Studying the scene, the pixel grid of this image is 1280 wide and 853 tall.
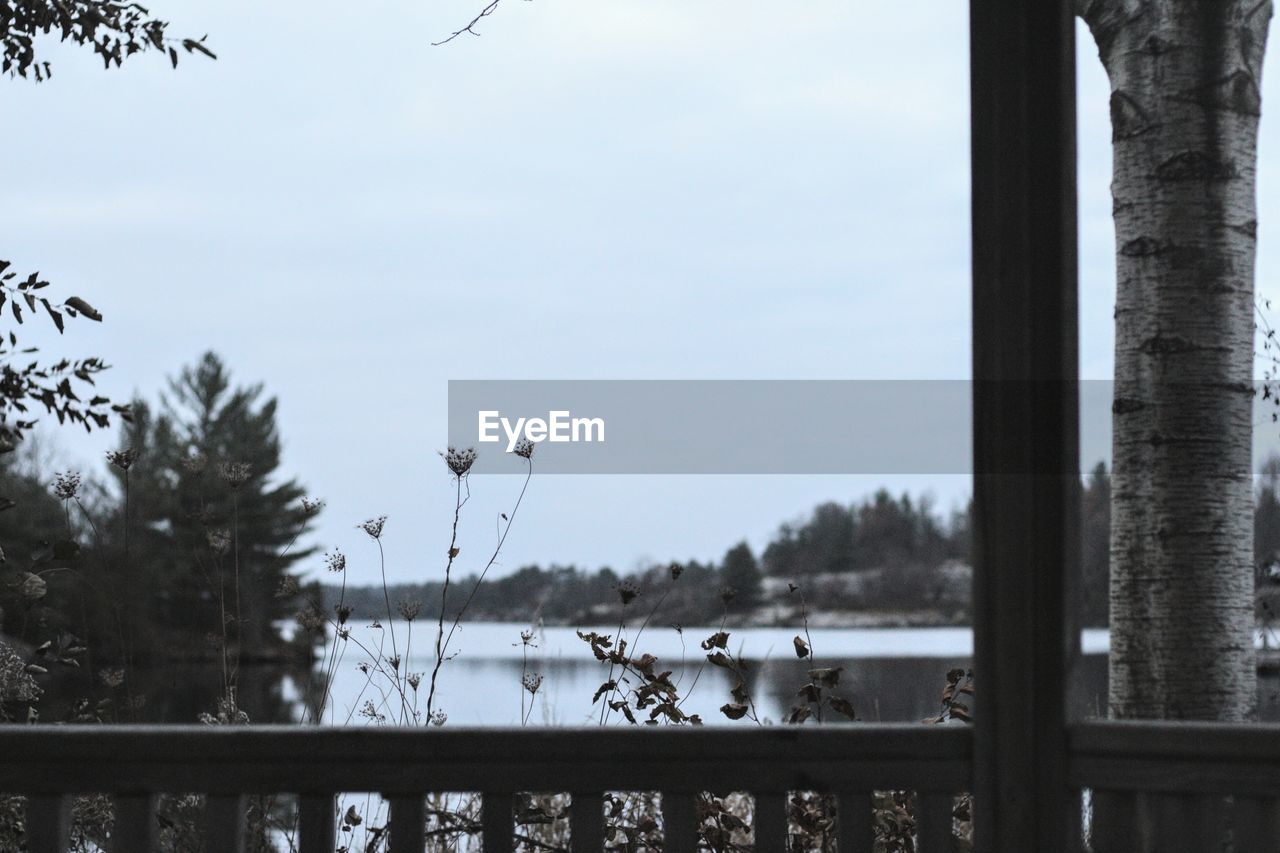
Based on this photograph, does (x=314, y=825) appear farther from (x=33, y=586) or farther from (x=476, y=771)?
(x=33, y=586)

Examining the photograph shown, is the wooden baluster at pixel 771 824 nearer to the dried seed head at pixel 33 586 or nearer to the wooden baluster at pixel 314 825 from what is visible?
the wooden baluster at pixel 314 825

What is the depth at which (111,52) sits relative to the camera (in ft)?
6.11

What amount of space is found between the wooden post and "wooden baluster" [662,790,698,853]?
0.34 meters

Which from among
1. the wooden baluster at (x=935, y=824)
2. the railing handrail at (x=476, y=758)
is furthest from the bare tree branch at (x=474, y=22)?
the wooden baluster at (x=935, y=824)

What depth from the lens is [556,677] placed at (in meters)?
2.71

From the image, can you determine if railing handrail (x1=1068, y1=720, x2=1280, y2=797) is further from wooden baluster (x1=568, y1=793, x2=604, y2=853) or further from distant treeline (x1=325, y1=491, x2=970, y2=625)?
wooden baluster (x1=568, y1=793, x2=604, y2=853)

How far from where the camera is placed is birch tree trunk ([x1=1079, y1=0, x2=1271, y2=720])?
64.1 inches

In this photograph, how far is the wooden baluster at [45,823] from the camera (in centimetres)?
130

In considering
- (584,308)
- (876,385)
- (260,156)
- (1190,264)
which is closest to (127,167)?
(260,156)

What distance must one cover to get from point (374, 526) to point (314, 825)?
0.90 meters

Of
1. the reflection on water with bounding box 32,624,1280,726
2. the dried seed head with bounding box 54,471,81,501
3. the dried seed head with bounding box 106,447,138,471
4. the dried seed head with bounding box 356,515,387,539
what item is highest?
the dried seed head with bounding box 106,447,138,471

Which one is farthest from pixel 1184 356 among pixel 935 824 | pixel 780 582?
pixel 780 582

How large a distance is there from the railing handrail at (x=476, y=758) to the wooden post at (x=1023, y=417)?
0.26 feet

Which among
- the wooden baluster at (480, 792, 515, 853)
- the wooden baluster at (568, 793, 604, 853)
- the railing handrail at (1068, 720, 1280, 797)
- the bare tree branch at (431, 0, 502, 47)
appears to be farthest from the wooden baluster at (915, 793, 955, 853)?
the bare tree branch at (431, 0, 502, 47)
